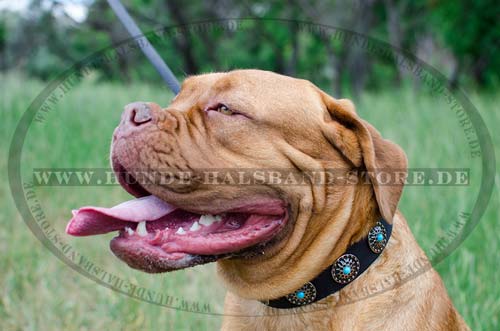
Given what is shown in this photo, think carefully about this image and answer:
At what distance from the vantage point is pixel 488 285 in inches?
166

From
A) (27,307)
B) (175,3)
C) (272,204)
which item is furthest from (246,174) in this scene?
(175,3)

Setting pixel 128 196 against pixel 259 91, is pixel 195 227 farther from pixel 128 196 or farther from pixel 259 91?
pixel 128 196

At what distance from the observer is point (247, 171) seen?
263 centimetres

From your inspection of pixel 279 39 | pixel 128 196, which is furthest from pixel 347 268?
pixel 279 39

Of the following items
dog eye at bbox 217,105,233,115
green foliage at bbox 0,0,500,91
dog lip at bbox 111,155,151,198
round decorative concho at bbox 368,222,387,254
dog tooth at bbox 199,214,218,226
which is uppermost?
green foliage at bbox 0,0,500,91

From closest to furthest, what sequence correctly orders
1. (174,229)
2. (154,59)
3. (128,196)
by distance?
(174,229)
(154,59)
(128,196)

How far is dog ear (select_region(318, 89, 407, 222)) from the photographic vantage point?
8.32 ft

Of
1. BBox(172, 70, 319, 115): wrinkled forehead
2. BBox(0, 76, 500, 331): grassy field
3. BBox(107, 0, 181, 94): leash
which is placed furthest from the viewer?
BBox(0, 76, 500, 331): grassy field

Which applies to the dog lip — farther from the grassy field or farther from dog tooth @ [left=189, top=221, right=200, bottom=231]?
the grassy field

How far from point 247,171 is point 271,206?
7.8 inches

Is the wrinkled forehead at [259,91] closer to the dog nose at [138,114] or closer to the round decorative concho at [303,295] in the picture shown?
the dog nose at [138,114]

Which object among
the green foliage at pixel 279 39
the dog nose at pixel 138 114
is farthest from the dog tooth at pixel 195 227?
the green foliage at pixel 279 39

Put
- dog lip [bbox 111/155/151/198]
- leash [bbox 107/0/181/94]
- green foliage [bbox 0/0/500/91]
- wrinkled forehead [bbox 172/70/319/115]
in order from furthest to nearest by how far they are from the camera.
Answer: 1. green foliage [bbox 0/0/500/91]
2. leash [bbox 107/0/181/94]
3. wrinkled forehead [bbox 172/70/319/115]
4. dog lip [bbox 111/155/151/198]

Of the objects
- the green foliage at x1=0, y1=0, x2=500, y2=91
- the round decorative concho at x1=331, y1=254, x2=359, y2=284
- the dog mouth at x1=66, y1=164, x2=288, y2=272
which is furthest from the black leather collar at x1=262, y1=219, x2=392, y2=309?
the green foliage at x1=0, y1=0, x2=500, y2=91
